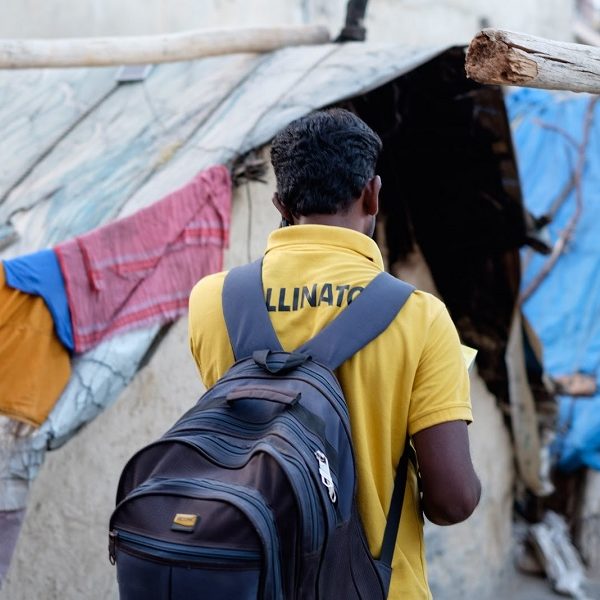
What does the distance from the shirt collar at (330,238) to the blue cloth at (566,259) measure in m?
4.17

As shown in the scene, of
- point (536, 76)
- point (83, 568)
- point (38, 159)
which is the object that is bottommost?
point (83, 568)

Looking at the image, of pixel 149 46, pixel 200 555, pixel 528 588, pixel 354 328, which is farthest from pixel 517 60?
pixel 528 588

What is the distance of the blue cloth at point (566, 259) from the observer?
226 inches

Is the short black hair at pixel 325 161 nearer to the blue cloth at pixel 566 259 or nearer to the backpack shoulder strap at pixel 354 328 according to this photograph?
the backpack shoulder strap at pixel 354 328

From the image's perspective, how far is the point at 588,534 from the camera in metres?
5.89

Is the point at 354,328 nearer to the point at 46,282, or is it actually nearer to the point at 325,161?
the point at 325,161

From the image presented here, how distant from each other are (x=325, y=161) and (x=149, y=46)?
2296 millimetres

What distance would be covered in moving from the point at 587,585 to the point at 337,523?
451 cm

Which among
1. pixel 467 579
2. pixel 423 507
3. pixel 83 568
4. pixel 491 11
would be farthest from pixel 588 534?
pixel 491 11

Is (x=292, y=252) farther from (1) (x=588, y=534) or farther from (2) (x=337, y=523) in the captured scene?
(1) (x=588, y=534)

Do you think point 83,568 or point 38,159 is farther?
point 38,159

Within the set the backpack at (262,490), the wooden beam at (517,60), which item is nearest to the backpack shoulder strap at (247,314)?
the backpack at (262,490)

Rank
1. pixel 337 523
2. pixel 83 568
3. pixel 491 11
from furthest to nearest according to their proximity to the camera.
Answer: pixel 491 11, pixel 83 568, pixel 337 523

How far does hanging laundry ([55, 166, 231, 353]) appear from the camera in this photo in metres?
2.75
